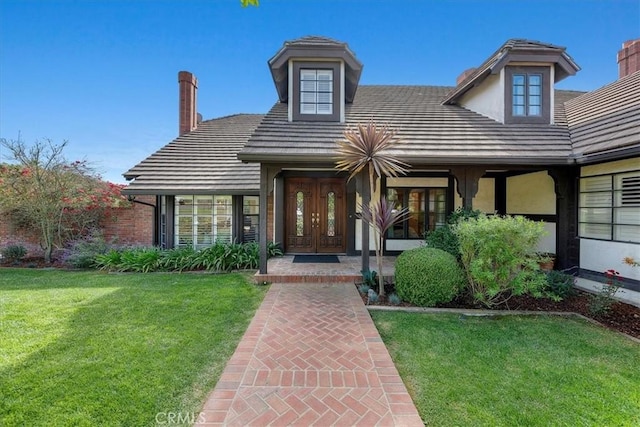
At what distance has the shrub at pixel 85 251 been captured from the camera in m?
8.16

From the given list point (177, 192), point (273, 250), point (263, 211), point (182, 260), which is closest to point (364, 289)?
point (263, 211)

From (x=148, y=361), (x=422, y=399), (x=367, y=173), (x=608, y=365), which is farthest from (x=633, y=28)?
(x=148, y=361)

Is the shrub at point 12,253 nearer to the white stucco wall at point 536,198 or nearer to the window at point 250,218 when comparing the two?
the window at point 250,218

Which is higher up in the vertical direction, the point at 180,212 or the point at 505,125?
the point at 505,125

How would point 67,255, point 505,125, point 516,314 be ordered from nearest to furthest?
point 516,314, point 505,125, point 67,255

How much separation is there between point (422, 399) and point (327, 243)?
6925 millimetres

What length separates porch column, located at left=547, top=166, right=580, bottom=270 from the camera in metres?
6.83

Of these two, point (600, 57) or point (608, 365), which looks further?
point (600, 57)

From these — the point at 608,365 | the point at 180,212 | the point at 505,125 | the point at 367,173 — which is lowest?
the point at 608,365

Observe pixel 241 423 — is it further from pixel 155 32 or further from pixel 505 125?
pixel 155 32

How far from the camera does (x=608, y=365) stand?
3.30 m

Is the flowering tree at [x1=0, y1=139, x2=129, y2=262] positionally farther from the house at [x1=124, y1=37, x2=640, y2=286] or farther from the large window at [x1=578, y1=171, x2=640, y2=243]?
the large window at [x1=578, y1=171, x2=640, y2=243]

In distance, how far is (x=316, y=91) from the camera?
7.96 metres

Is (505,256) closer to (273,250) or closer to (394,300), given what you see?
(394,300)
